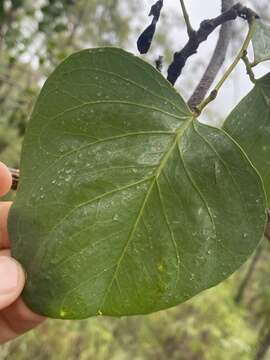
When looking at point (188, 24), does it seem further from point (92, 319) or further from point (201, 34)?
point (92, 319)

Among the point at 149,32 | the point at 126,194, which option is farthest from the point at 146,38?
the point at 126,194

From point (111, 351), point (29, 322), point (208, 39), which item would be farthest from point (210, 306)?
point (208, 39)

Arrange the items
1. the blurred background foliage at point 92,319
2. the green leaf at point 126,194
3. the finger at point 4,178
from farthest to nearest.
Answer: the blurred background foliage at point 92,319, the finger at point 4,178, the green leaf at point 126,194

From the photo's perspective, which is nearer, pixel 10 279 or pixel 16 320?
pixel 10 279

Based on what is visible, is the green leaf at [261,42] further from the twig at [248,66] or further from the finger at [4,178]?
the finger at [4,178]

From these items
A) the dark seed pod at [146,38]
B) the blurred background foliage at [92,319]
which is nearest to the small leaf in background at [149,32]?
the dark seed pod at [146,38]

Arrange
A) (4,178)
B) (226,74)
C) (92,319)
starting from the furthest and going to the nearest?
(92,319) < (4,178) < (226,74)

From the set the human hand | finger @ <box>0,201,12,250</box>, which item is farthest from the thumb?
finger @ <box>0,201,12,250</box>
